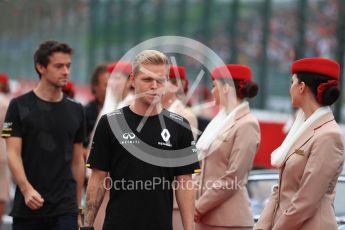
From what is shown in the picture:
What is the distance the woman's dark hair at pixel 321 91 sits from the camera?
744 cm

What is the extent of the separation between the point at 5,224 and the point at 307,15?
636 cm

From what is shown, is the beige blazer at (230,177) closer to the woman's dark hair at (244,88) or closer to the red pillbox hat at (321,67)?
the woman's dark hair at (244,88)

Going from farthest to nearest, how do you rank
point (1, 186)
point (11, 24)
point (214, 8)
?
point (11, 24), point (214, 8), point (1, 186)

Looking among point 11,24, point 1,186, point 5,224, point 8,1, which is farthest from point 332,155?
point 11,24

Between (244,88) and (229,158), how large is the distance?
0.64 m

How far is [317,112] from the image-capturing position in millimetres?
7496

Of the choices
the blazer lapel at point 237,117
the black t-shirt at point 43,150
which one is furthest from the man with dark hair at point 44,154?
the blazer lapel at point 237,117

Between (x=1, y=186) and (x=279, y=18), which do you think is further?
(x=279, y=18)

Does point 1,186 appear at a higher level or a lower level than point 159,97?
lower

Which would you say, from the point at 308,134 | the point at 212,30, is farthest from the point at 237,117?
the point at 212,30

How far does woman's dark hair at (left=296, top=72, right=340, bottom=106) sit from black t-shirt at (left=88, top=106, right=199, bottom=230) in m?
0.87

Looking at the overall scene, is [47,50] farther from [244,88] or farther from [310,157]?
[310,157]

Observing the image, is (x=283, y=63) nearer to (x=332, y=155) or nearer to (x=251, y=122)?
(x=251, y=122)

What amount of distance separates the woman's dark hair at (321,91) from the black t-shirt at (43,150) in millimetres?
2612
